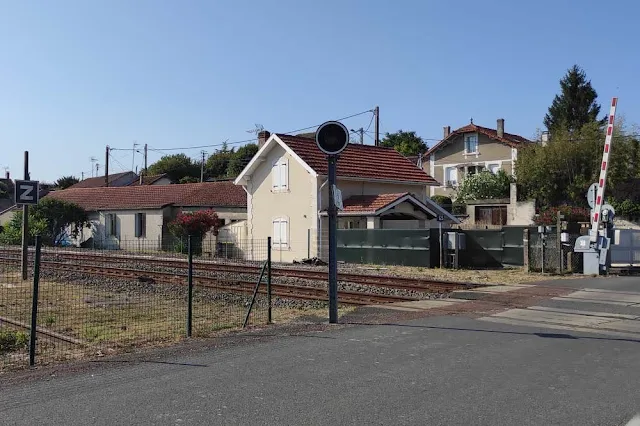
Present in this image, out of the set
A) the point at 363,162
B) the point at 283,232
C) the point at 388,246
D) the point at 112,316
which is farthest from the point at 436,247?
the point at 112,316

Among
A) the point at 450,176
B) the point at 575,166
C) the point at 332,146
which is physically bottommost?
the point at 332,146

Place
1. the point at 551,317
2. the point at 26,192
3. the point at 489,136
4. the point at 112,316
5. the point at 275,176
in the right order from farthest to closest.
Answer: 1. the point at 489,136
2. the point at 275,176
3. the point at 26,192
4. the point at 112,316
5. the point at 551,317

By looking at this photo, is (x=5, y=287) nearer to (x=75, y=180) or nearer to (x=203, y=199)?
(x=203, y=199)

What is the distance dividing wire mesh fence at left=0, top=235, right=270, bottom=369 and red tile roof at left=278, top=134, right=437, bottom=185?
33.2 ft

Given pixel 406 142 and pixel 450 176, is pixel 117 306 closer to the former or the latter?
pixel 450 176

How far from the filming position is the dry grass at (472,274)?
1917 cm

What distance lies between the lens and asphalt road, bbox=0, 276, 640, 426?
17.6 feet

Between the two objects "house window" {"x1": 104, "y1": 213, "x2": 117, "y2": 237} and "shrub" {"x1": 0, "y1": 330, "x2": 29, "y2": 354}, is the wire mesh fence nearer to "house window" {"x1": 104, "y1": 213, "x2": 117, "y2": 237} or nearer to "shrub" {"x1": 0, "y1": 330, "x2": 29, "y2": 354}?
"shrub" {"x1": 0, "y1": 330, "x2": 29, "y2": 354}

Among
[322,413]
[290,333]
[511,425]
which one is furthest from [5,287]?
[511,425]

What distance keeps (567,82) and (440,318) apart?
54.9 m

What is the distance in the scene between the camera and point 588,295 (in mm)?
14398

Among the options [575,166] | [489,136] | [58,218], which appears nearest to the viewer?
[575,166]

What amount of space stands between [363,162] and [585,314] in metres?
23.3

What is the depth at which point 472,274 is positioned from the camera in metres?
21.6
